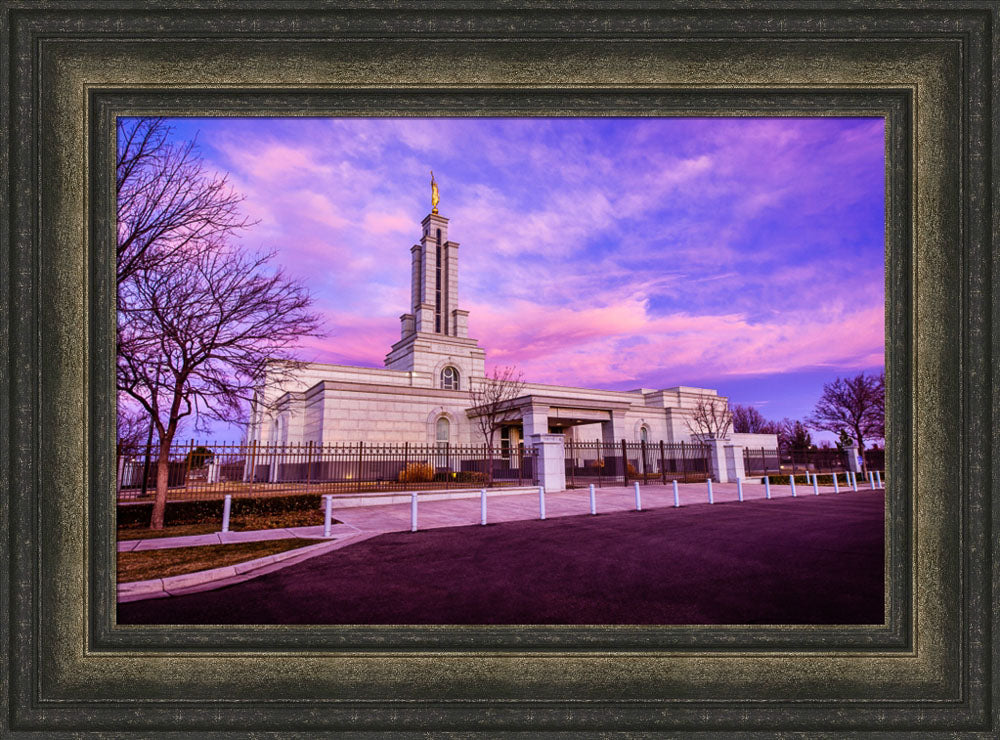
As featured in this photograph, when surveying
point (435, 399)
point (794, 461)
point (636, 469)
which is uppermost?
point (435, 399)

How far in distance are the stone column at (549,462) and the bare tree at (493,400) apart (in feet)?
33.5

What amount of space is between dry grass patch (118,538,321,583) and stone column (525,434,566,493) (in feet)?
33.8

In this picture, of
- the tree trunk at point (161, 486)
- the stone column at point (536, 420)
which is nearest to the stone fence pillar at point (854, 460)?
the stone column at point (536, 420)

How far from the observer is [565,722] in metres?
3.04

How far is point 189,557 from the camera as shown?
219 inches

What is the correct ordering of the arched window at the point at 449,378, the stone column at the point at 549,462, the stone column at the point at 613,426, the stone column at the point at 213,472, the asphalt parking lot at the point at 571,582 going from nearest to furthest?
1. the asphalt parking lot at the point at 571,582
2. the stone column at the point at 213,472
3. the stone column at the point at 549,462
4. the stone column at the point at 613,426
5. the arched window at the point at 449,378

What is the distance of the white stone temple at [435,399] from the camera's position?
27156 millimetres

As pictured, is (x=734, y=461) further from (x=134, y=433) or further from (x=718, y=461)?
(x=134, y=433)

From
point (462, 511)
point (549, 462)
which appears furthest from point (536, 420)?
point (462, 511)

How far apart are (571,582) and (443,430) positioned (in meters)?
26.7

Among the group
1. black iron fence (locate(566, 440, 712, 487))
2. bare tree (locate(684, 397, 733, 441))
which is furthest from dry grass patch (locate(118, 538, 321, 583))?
bare tree (locate(684, 397, 733, 441))

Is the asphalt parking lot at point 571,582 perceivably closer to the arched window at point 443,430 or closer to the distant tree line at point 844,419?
the distant tree line at point 844,419

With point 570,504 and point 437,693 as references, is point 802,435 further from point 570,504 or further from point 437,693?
point 437,693

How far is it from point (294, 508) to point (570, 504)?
752cm
